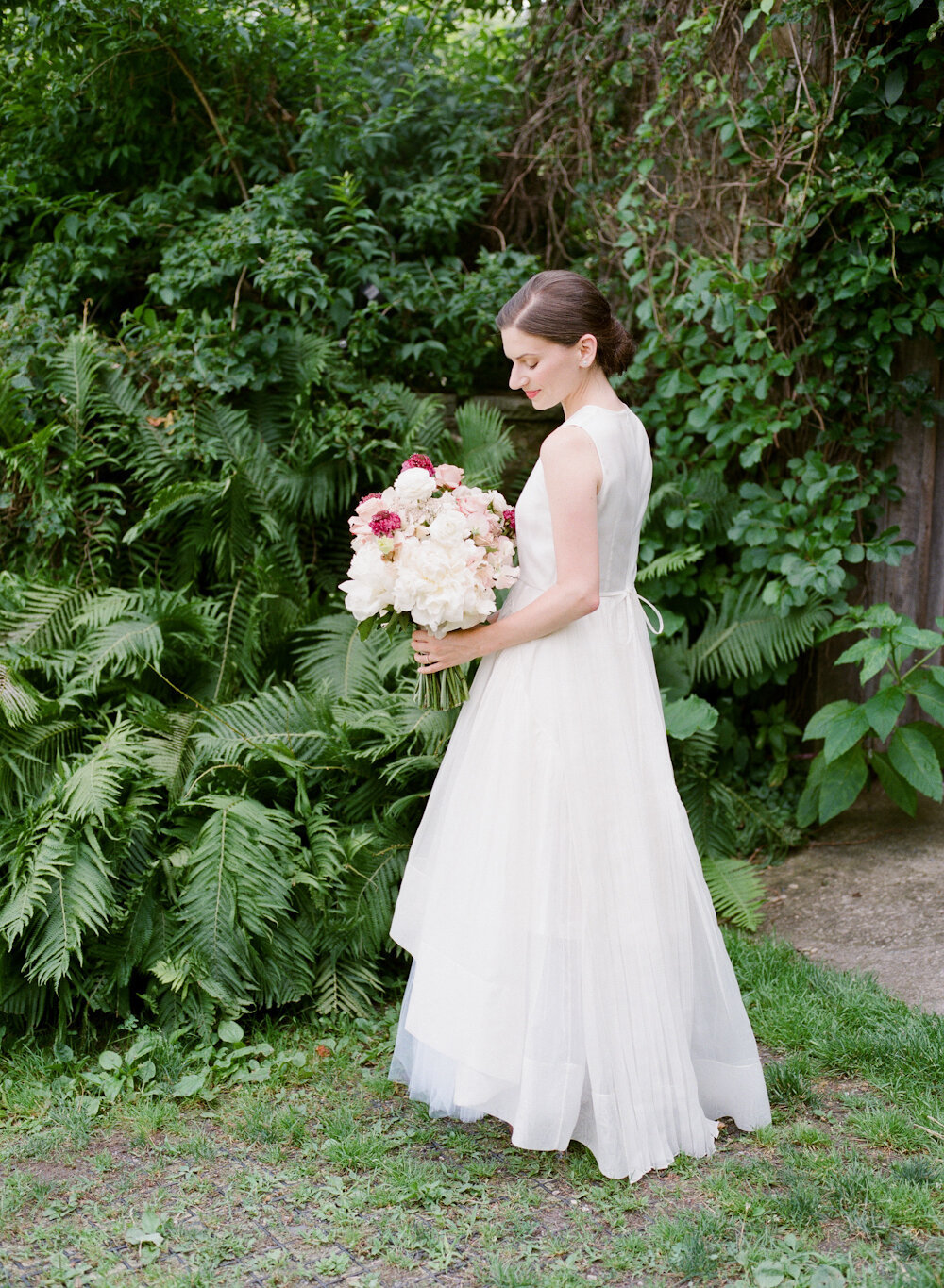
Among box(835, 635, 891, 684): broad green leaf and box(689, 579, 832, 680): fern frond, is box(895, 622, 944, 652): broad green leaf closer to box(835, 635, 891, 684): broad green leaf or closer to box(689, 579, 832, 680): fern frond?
box(835, 635, 891, 684): broad green leaf

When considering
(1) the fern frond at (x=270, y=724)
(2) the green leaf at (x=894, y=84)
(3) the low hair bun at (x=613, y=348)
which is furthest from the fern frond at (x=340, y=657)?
(2) the green leaf at (x=894, y=84)

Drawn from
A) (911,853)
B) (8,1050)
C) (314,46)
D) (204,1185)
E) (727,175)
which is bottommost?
(911,853)

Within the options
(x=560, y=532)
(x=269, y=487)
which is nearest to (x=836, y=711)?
(x=560, y=532)

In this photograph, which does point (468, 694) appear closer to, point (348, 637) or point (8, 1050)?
point (348, 637)

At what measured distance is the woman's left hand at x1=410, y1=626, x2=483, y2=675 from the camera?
8.57 feet

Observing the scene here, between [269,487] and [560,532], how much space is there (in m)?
2.48

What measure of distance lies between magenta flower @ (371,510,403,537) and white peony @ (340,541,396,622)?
0.10 feet

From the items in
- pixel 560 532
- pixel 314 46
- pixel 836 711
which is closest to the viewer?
pixel 560 532

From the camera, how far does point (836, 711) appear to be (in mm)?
4207

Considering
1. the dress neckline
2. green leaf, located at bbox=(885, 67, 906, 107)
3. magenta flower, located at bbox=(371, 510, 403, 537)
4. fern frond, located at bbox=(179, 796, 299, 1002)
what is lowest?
fern frond, located at bbox=(179, 796, 299, 1002)

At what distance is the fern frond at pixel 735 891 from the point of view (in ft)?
12.9

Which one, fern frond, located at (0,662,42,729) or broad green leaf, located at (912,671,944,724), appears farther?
broad green leaf, located at (912,671,944,724)

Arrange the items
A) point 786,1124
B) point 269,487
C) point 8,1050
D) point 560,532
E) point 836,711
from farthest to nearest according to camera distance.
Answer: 1. point 269,487
2. point 836,711
3. point 8,1050
4. point 786,1124
5. point 560,532

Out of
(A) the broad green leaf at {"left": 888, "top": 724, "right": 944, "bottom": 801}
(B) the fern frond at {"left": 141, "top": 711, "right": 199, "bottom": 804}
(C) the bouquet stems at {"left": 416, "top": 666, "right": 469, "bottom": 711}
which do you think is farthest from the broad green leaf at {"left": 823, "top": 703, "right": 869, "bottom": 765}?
(B) the fern frond at {"left": 141, "top": 711, "right": 199, "bottom": 804}
